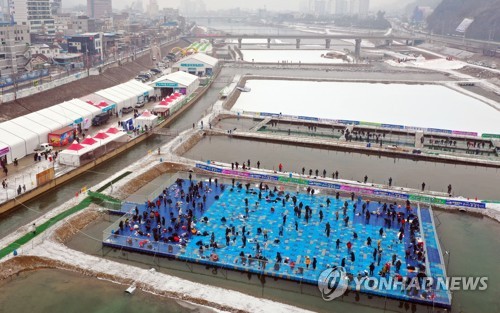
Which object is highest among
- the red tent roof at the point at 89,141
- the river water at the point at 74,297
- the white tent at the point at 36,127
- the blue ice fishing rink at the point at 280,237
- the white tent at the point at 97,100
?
the white tent at the point at 97,100

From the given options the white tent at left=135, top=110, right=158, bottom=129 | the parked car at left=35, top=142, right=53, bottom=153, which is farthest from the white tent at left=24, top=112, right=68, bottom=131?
the white tent at left=135, top=110, right=158, bottom=129

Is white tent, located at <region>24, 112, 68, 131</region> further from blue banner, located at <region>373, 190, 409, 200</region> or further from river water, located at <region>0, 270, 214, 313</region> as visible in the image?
blue banner, located at <region>373, 190, 409, 200</region>

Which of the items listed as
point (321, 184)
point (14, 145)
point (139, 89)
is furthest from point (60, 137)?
point (321, 184)

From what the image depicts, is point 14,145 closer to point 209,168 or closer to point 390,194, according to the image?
point 209,168

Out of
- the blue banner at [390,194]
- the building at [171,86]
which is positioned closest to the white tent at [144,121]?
the building at [171,86]

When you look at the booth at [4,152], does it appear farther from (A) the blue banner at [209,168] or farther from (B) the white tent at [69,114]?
(A) the blue banner at [209,168]

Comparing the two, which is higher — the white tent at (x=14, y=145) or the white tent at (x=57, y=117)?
the white tent at (x=57, y=117)

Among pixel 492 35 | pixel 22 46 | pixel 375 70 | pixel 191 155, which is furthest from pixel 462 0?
pixel 191 155
